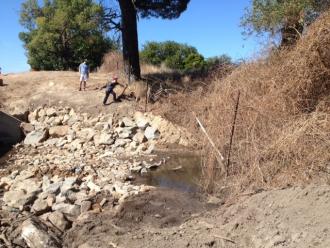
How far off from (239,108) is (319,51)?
2.19 m

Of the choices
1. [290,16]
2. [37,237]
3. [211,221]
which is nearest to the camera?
[37,237]

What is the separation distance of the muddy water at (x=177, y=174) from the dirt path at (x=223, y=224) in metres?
2.06

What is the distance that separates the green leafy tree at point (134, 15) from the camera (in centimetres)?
2041

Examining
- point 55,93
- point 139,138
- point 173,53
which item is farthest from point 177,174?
point 173,53

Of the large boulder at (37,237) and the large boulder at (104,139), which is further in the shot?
the large boulder at (104,139)

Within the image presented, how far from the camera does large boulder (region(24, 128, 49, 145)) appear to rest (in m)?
17.7

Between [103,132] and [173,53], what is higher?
[173,53]

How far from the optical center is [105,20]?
2139 cm

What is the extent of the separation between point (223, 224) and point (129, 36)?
13367 mm

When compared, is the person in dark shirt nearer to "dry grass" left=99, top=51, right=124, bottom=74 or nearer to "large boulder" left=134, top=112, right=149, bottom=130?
"large boulder" left=134, top=112, right=149, bottom=130

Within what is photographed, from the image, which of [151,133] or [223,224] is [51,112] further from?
[223,224]

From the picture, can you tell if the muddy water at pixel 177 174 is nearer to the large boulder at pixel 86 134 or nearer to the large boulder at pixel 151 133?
the large boulder at pixel 151 133

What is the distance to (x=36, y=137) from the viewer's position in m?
17.9

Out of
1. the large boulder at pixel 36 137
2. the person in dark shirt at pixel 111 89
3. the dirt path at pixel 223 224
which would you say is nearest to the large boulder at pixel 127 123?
the person in dark shirt at pixel 111 89
